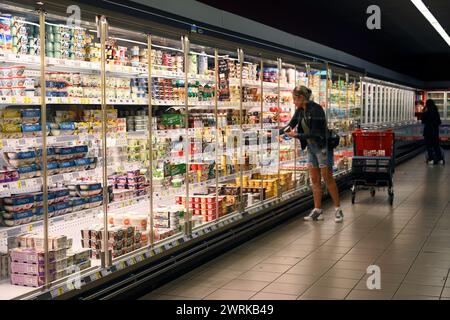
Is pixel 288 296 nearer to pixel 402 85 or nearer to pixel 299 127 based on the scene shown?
pixel 299 127

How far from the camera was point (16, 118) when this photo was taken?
410 centimetres

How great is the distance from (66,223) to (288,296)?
5.96 ft

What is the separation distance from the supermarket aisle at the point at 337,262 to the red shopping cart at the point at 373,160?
645mm

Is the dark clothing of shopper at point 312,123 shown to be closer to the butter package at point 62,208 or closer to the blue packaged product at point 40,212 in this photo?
the butter package at point 62,208

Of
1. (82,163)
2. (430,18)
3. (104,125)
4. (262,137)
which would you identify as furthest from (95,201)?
(430,18)

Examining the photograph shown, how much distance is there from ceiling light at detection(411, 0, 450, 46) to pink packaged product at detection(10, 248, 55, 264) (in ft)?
24.4

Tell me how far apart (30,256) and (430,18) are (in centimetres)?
973

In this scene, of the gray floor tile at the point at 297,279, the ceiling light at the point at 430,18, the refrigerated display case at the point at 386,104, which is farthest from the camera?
the refrigerated display case at the point at 386,104

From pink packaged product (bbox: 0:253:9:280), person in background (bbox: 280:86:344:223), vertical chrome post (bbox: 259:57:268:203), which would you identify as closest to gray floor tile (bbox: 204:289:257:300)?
pink packaged product (bbox: 0:253:9:280)

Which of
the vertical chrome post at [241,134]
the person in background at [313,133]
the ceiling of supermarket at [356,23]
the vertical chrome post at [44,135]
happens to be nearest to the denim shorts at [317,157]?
the person in background at [313,133]

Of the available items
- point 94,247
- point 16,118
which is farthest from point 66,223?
point 16,118

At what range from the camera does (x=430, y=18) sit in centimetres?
1148

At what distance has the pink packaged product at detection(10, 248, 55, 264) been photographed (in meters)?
3.93

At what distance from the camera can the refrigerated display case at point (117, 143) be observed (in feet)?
13.2
